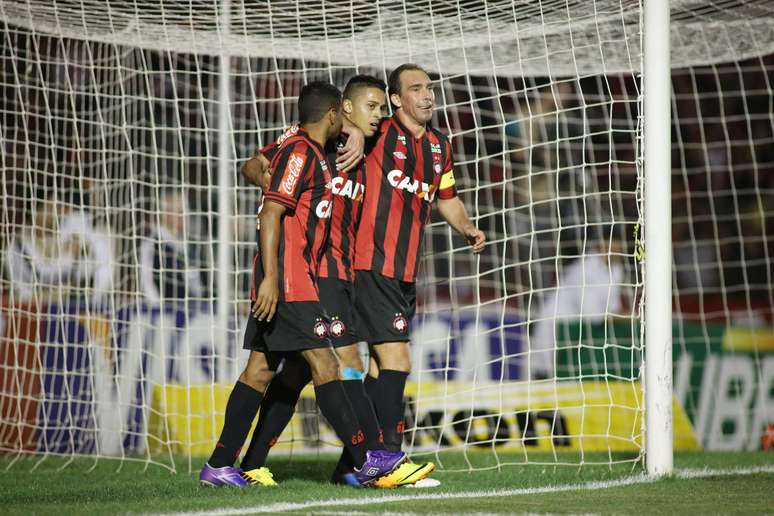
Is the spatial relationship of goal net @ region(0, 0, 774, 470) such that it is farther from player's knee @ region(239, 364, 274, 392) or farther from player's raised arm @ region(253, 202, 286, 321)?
player's raised arm @ region(253, 202, 286, 321)

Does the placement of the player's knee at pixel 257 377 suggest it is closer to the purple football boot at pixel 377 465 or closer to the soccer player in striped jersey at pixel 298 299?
the soccer player in striped jersey at pixel 298 299

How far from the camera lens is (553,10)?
6.68m

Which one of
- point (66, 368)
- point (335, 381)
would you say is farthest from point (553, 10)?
point (66, 368)

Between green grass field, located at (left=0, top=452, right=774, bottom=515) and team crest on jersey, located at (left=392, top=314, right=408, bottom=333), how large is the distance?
78 centimetres

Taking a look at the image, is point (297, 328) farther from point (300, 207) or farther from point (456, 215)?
point (456, 215)

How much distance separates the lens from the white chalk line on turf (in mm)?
4398

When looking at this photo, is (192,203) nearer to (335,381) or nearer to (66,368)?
(66,368)

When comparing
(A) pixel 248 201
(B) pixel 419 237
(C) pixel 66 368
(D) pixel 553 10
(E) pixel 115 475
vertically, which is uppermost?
(D) pixel 553 10

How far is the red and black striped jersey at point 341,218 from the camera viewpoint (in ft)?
17.8

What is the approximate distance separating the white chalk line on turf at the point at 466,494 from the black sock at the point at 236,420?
74cm

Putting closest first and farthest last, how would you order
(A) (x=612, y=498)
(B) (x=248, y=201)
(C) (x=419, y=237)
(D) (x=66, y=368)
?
(A) (x=612, y=498), (C) (x=419, y=237), (D) (x=66, y=368), (B) (x=248, y=201)

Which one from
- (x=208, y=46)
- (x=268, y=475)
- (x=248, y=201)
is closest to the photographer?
(x=268, y=475)

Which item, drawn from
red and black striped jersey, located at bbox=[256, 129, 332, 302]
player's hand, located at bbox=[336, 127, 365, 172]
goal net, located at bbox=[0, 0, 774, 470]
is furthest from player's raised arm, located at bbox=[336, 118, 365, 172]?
goal net, located at bbox=[0, 0, 774, 470]

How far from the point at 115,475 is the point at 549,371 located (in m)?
4.08
